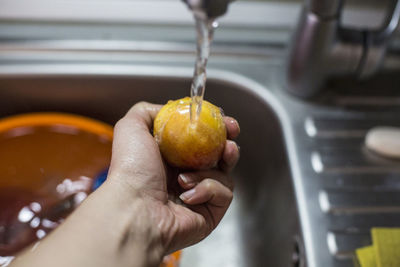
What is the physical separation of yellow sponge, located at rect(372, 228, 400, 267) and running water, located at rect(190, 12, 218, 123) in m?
0.38

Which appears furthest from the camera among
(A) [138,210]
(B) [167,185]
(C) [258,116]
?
(C) [258,116]

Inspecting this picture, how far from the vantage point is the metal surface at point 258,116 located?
30.2 inches

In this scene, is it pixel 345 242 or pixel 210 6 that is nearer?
pixel 210 6

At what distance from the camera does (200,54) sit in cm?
53

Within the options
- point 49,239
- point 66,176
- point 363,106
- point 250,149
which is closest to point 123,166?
point 49,239

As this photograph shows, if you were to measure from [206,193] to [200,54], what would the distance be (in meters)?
0.21

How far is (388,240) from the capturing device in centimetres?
68

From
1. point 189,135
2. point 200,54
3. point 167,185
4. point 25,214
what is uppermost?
point 200,54

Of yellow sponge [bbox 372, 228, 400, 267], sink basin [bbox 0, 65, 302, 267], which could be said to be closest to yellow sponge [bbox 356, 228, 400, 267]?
yellow sponge [bbox 372, 228, 400, 267]

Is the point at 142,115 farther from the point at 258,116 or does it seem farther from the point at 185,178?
the point at 258,116

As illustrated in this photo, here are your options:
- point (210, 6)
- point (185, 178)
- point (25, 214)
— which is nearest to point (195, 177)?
point (185, 178)

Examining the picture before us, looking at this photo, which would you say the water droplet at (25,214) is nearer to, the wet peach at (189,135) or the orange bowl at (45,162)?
the orange bowl at (45,162)

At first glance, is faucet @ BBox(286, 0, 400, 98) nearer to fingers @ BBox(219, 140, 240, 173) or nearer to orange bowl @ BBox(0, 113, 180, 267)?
fingers @ BBox(219, 140, 240, 173)

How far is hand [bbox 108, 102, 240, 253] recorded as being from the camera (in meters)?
0.58
